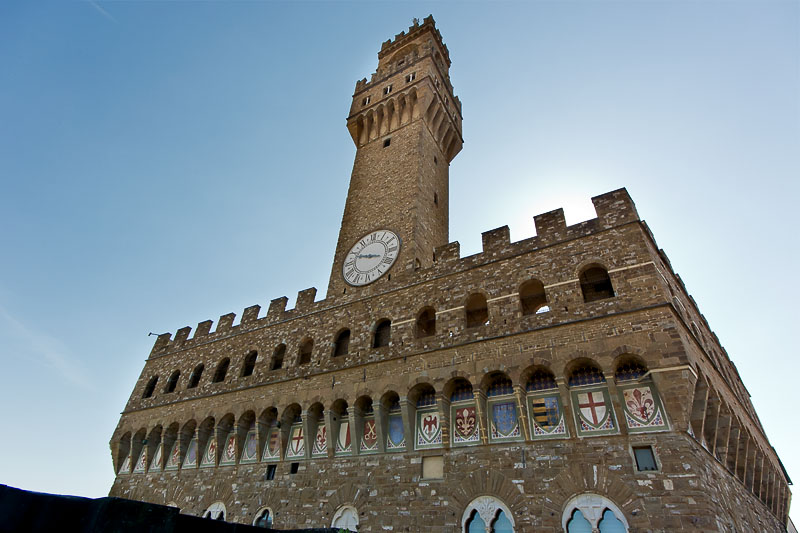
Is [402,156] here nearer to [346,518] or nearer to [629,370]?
[629,370]

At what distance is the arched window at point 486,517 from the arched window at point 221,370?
438 inches

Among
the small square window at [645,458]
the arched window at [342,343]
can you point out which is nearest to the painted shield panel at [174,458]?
the arched window at [342,343]

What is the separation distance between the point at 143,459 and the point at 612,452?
1696 centimetres

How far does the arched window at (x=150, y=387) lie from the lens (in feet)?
63.9

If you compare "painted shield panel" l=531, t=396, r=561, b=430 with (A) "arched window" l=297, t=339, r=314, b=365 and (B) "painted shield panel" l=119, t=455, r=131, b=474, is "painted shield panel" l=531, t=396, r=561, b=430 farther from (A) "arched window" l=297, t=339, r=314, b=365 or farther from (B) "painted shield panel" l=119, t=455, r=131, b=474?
(B) "painted shield panel" l=119, t=455, r=131, b=474

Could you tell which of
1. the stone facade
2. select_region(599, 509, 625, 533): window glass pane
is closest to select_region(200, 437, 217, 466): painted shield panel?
the stone facade

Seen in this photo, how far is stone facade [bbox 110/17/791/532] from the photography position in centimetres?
930

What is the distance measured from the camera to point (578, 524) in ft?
29.3

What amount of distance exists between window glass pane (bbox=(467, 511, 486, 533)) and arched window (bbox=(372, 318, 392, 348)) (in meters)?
5.54

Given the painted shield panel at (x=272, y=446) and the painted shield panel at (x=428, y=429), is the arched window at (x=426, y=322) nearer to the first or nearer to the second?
the painted shield panel at (x=428, y=429)

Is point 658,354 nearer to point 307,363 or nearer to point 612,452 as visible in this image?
point 612,452

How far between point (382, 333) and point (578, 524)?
753cm

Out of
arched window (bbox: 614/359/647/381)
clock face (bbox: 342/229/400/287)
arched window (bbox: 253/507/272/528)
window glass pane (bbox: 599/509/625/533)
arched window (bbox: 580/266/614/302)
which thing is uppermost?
clock face (bbox: 342/229/400/287)

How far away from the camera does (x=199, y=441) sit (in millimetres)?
15906
